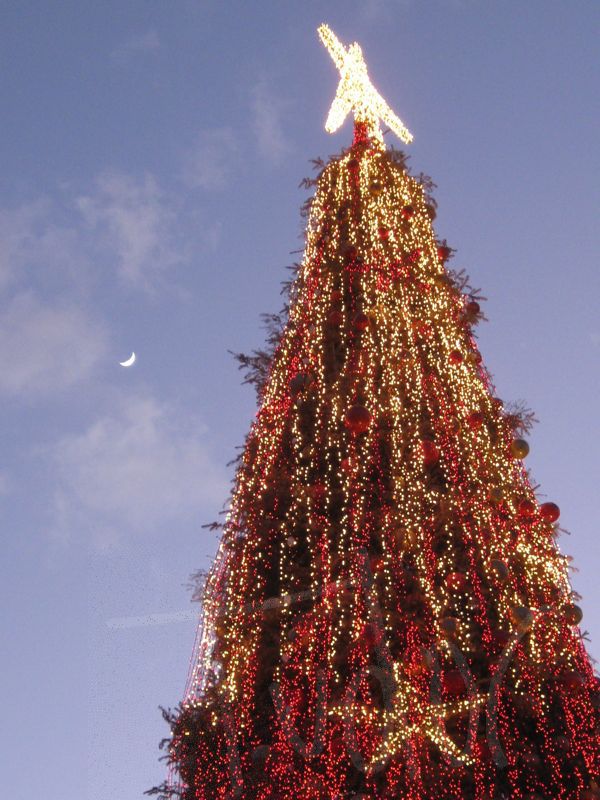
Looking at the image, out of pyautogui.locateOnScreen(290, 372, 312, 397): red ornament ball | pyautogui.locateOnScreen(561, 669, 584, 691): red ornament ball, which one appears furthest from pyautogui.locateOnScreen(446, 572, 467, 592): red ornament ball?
pyautogui.locateOnScreen(290, 372, 312, 397): red ornament ball

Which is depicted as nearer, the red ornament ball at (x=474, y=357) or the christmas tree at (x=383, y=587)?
the christmas tree at (x=383, y=587)

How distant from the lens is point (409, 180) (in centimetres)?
674

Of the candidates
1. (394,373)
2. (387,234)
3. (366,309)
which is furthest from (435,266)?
(394,373)

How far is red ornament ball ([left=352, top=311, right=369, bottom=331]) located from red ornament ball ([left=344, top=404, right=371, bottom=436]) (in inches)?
33.4

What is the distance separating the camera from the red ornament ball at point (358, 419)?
15.1 feet

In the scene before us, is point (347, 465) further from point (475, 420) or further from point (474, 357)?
point (474, 357)

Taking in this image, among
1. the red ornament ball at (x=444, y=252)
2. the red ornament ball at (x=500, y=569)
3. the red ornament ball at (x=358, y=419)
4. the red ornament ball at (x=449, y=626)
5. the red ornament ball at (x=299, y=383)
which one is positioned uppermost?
the red ornament ball at (x=444, y=252)

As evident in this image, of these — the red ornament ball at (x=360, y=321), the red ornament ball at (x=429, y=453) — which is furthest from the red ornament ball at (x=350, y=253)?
the red ornament ball at (x=429, y=453)

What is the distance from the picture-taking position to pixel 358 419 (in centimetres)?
462

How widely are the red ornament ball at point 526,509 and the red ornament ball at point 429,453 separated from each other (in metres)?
0.76

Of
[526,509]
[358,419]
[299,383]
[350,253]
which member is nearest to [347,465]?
[358,419]

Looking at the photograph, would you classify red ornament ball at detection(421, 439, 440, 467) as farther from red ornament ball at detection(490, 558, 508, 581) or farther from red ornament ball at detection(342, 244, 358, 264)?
red ornament ball at detection(342, 244, 358, 264)

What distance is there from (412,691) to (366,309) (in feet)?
9.34

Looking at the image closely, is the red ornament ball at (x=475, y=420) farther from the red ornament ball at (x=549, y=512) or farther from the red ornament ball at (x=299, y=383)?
the red ornament ball at (x=299, y=383)
